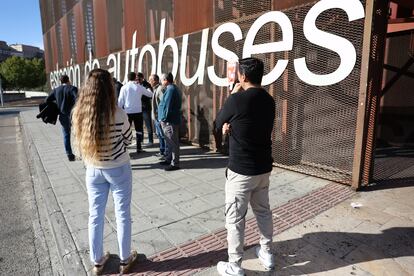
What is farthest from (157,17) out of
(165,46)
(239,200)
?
(239,200)

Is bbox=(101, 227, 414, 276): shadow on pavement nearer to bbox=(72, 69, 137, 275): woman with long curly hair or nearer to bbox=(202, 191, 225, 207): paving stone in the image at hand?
bbox=(72, 69, 137, 275): woman with long curly hair

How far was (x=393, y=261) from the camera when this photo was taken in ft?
9.44

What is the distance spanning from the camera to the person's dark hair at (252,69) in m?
2.47

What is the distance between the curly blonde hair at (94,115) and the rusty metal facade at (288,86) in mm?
3372

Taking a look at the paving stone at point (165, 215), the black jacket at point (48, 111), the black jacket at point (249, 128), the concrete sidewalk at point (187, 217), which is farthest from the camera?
the black jacket at point (48, 111)

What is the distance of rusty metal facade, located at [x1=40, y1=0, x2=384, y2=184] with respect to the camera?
4593 mm

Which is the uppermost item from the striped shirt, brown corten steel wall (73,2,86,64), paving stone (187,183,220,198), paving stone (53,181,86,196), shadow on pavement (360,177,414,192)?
brown corten steel wall (73,2,86,64)

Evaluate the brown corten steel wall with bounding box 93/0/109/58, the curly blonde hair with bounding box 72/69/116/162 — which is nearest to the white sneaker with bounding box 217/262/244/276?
the curly blonde hair with bounding box 72/69/116/162

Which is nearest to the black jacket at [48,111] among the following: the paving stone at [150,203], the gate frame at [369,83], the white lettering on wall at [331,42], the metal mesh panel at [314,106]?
the paving stone at [150,203]

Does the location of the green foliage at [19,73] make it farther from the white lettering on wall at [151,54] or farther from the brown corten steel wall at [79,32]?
the white lettering on wall at [151,54]

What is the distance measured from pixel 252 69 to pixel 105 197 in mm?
1624

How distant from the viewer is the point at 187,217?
390 cm

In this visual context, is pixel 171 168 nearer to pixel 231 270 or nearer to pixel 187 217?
pixel 187 217

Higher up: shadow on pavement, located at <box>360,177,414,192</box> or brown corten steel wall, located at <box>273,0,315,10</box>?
brown corten steel wall, located at <box>273,0,315,10</box>
